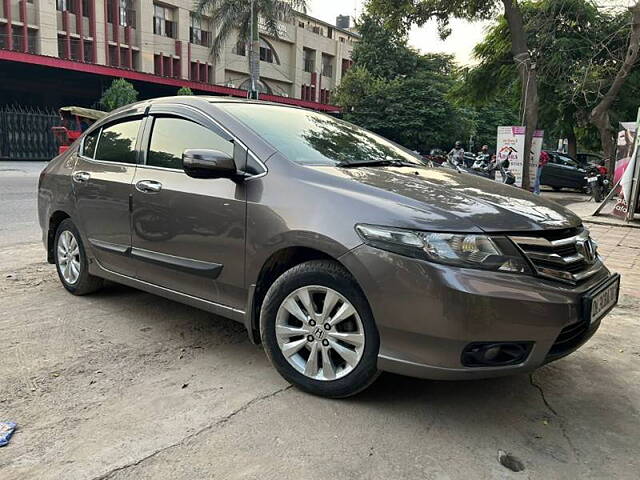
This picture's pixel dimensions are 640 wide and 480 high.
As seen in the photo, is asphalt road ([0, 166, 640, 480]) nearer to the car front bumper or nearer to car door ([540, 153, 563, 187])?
the car front bumper

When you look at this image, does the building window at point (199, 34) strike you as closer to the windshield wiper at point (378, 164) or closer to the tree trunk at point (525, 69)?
A: the tree trunk at point (525, 69)

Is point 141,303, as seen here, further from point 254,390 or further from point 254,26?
point 254,26

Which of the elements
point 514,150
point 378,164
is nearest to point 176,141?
point 378,164

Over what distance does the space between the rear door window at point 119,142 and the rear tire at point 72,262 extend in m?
0.67

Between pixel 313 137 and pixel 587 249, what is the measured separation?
1756mm

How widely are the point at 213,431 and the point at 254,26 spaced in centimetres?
2314

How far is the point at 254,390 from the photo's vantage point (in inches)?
119

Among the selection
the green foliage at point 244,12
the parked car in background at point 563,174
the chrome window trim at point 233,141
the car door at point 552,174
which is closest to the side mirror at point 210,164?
the chrome window trim at point 233,141

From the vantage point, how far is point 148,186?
12.0 feet

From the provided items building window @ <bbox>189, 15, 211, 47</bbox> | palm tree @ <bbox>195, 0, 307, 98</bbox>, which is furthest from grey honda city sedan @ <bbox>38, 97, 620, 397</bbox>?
building window @ <bbox>189, 15, 211, 47</bbox>

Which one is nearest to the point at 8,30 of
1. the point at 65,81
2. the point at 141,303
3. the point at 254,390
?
the point at 65,81

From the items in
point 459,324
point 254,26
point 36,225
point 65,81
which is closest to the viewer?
point 459,324

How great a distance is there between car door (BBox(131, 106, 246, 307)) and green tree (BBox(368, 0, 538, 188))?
14.1 meters

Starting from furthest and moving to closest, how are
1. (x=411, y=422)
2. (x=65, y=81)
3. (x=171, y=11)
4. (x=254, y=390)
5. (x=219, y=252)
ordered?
1. (x=171, y=11)
2. (x=65, y=81)
3. (x=219, y=252)
4. (x=254, y=390)
5. (x=411, y=422)
